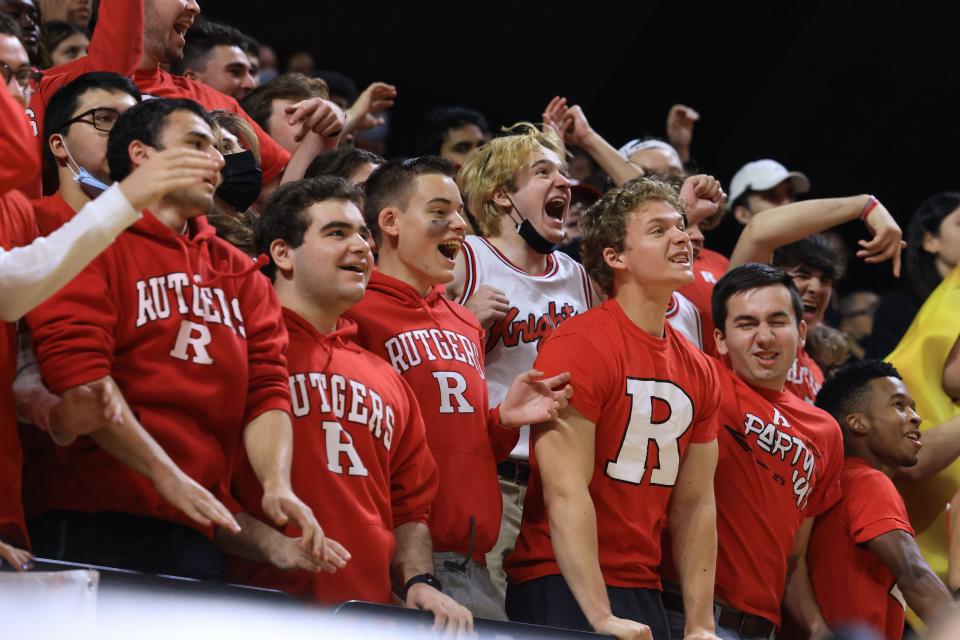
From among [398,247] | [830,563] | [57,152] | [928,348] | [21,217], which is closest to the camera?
[21,217]

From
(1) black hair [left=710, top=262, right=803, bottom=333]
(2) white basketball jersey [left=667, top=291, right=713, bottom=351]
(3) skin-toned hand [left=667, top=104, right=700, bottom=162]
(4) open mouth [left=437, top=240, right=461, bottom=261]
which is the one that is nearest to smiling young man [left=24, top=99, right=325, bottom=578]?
(4) open mouth [left=437, top=240, right=461, bottom=261]

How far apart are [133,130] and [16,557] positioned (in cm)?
107

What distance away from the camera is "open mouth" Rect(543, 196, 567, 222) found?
4.62 metres

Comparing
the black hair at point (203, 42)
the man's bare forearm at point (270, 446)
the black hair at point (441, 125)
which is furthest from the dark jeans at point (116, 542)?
the black hair at point (441, 125)

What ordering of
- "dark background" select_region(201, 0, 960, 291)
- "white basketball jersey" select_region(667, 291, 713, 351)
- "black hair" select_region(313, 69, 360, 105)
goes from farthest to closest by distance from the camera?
"dark background" select_region(201, 0, 960, 291) → "black hair" select_region(313, 69, 360, 105) → "white basketball jersey" select_region(667, 291, 713, 351)

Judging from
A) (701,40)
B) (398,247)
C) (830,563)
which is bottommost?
(830,563)

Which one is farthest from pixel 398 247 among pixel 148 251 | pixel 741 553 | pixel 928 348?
pixel 928 348

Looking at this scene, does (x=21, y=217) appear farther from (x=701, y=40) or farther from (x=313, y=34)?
(x=701, y=40)

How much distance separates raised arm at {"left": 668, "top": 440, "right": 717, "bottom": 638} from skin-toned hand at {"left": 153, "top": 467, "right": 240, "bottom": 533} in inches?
59.0

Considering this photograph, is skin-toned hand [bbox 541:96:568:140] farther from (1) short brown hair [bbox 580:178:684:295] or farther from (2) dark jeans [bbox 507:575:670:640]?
(2) dark jeans [bbox 507:575:670:640]

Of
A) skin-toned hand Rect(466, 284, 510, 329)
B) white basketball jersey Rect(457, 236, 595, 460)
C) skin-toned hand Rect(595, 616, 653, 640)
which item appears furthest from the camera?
white basketball jersey Rect(457, 236, 595, 460)

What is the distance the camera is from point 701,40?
903cm

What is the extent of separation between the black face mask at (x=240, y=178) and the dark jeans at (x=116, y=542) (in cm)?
119

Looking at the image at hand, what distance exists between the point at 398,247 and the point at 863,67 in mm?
6178
